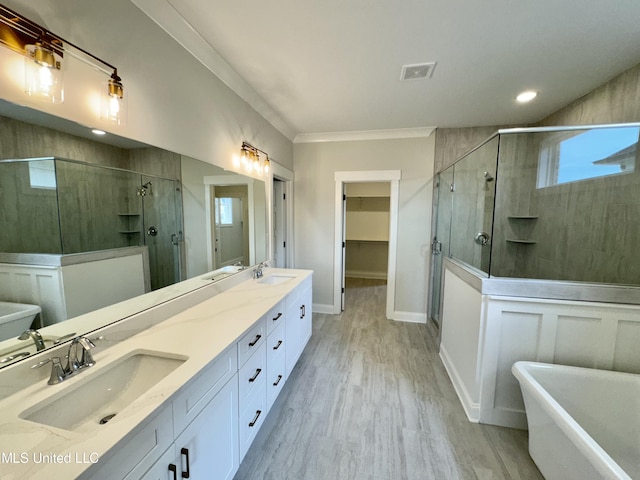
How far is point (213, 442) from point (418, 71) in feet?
8.93

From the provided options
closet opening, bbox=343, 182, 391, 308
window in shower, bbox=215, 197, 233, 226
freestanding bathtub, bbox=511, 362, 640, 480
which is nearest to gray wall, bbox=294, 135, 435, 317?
window in shower, bbox=215, 197, 233, 226

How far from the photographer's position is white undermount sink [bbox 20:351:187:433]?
849 millimetres

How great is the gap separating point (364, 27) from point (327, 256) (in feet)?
8.86

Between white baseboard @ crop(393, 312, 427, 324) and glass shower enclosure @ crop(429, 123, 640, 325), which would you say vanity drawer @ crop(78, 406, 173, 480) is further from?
white baseboard @ crop(393, 312, 427, 324)

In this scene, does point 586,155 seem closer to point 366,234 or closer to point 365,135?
point 365,135

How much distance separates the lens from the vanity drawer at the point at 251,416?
1.38 m

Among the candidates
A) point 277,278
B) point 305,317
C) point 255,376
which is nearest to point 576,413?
point 255,376

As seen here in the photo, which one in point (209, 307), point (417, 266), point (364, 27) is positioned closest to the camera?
point (364, 27)

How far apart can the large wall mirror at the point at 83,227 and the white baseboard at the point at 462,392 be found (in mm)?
2222

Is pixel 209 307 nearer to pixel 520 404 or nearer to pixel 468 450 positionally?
pixel 468 450

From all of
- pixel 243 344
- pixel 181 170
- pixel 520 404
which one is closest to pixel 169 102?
pixel 181 170

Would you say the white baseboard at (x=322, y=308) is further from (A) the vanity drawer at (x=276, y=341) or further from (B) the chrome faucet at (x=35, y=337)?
(B) the chrome faucet at (x=35, y=337)

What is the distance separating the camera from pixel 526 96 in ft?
7.98

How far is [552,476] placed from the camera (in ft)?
4.36
